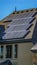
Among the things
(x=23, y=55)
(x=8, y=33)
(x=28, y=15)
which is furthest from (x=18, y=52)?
(x=28, y=15)

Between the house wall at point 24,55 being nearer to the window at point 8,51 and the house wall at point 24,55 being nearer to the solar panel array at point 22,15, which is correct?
the window at point 8,51

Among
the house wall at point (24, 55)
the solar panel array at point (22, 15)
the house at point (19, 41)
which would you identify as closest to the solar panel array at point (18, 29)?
the house at point (19, 41)

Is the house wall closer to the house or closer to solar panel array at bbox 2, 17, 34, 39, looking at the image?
the house

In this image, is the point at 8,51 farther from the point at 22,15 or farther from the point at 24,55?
the point at 22,15

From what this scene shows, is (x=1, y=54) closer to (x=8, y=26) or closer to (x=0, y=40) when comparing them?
(x=0, y=40)

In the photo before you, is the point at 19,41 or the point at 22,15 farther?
the point at 22,15

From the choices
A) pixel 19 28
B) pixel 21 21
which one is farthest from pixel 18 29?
pixel 21 21

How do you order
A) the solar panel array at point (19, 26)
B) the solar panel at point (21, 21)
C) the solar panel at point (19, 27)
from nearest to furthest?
1. the solar panel array at point (19, 26)
2. the solar panel at point (19, 27)
3. the solar panel at point (21, 21)

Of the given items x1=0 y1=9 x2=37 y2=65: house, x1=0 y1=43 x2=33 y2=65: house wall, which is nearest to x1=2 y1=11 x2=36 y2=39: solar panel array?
x1=0 y1=9 x2=37 y2=65: house

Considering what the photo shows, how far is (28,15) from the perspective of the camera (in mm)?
37844

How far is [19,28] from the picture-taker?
118 feet

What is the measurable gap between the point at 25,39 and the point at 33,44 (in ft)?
2.96

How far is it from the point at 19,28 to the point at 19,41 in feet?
8.10

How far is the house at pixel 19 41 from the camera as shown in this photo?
33.6 meters
